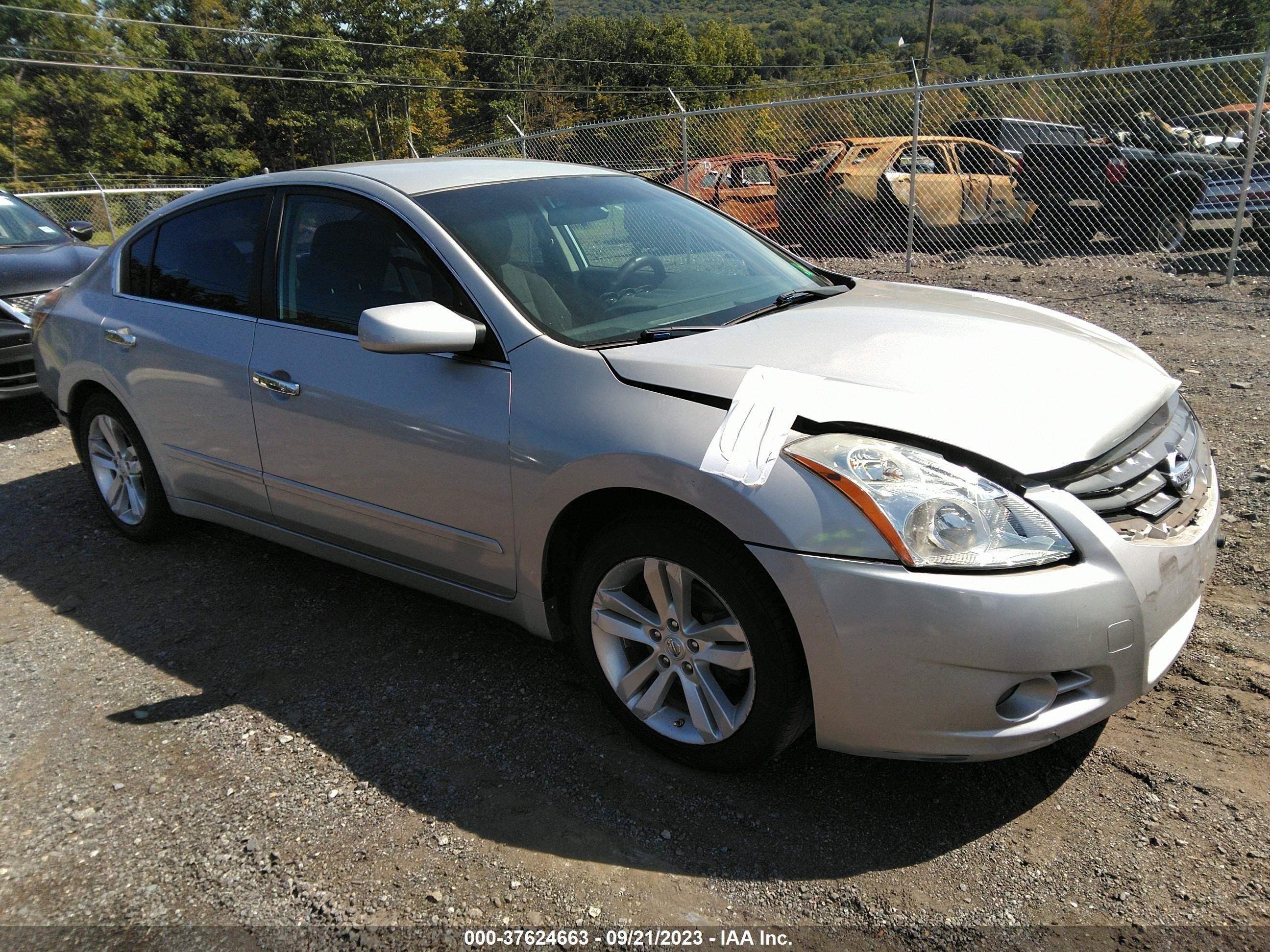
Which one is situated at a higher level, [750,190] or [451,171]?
[451,171]

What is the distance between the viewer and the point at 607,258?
11.1 feet

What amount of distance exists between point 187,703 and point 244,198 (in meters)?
2.04

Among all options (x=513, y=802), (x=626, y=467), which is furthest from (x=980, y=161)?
(x=513, y=802)

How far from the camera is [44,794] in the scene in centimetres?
285

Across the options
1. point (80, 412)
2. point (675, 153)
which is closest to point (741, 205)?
point (675, 153)

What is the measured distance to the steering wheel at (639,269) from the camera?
10.6ft

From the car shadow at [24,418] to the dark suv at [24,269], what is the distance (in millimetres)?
261

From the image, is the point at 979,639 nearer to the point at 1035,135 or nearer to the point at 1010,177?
the point at 1010,177

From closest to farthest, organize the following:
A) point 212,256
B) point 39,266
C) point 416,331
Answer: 1. point 416,331
2. point 212,256
3. point 39,266

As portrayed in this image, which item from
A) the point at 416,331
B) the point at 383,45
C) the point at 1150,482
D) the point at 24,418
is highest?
the point at 383,45

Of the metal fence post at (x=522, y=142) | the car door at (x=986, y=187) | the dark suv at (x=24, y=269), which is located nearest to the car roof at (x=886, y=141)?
the car door at (x=986, y=187)

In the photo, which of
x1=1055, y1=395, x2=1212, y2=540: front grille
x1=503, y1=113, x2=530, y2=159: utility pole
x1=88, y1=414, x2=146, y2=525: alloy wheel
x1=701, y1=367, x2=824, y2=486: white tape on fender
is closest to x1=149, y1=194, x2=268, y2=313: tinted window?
x1=88, y1=414, x2=146, y2=525: alloy wheel

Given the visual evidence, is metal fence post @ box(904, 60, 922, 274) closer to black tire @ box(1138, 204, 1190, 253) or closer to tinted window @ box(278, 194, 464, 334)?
black tire @ box(1138, 204, 1190, 253)

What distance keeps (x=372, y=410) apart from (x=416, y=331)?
1.64 feet
